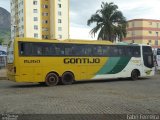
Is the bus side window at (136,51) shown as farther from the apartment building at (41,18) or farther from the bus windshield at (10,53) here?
the apartment building at (41,18)

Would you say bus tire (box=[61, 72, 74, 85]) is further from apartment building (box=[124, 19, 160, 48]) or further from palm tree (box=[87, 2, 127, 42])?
apartment building (box=[124, 19, 160, 48])

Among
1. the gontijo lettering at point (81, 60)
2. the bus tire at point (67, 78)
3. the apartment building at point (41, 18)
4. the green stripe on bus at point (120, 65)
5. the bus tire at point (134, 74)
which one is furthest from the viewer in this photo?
the apartment building at point (41, 18)

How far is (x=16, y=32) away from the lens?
335 ft

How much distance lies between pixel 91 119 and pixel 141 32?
316 ft

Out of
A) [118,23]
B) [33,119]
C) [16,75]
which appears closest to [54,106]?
[33,119]

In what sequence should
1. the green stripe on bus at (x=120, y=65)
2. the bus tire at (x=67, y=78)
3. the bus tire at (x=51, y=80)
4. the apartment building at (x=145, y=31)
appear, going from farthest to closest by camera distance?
1. the apartment building at (x=145, y=31)
2. the green stripe on bus at (x=120, y=65)
3. the bus tire at (x=67, y=78)
4. the bus tire at (x=51, y=80)

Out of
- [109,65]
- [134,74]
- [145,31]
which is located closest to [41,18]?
[145,31]

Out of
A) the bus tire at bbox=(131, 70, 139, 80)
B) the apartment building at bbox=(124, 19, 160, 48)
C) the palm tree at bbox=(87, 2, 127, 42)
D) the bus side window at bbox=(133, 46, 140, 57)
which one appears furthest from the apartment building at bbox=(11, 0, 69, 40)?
the bus tire at bbox=(131, 70, 139, 80)

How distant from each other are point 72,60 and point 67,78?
49.0 inches

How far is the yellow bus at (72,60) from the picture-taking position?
19625 millimetres

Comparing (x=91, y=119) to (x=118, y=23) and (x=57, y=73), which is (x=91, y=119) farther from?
(x=118, y=23)

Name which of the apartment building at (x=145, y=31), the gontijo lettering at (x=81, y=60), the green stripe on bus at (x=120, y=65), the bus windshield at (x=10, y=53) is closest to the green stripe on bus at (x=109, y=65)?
the green stripe on bus at (x=120, y=65)

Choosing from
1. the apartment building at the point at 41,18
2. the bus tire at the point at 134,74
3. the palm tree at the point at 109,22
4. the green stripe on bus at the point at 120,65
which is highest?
the apartment building at the point at 41,18

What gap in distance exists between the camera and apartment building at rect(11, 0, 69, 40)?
96.9 metres
